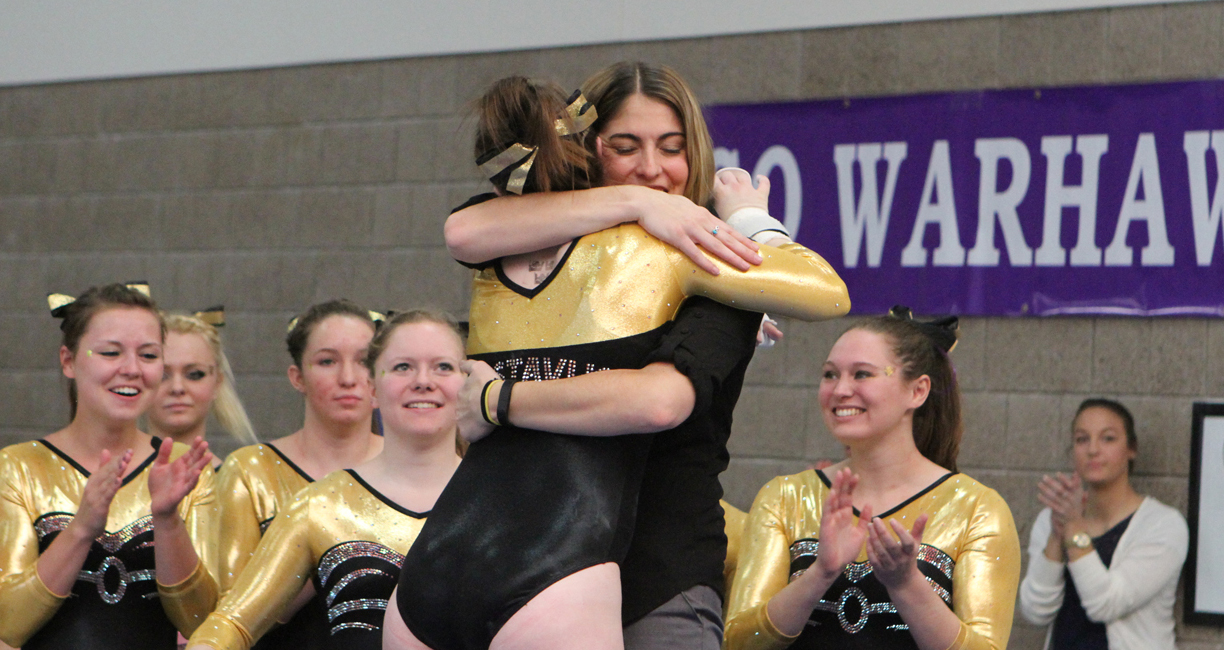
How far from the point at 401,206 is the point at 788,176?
5.94 feet

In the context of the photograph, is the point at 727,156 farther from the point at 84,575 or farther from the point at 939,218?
the point at 84,575

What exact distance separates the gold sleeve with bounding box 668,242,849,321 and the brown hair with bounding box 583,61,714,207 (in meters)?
0.21

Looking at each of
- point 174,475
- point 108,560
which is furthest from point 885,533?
point 108,560

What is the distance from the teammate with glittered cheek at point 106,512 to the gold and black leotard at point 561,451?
1206 millimetres

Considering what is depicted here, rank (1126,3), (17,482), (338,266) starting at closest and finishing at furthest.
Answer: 1. (17,482)
2. (1126,3)
3. (338,266)

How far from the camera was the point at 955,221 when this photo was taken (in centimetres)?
466

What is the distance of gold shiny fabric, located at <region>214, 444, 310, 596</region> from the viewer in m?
2.96

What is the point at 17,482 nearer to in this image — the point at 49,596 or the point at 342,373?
the point at 49,596

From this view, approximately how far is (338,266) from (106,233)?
1.34 meters

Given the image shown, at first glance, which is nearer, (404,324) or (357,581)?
(357,581)

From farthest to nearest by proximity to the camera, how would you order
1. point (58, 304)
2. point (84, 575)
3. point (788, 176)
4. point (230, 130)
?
point (230, 130), point (788, 176), point (58, 304), point (84, 575)

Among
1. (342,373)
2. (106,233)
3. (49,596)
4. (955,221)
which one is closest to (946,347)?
(342,373)

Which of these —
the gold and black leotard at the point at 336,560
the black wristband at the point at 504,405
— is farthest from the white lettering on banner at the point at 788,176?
the black wristband at the point at 504,405

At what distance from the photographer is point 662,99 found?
1.70 meters
